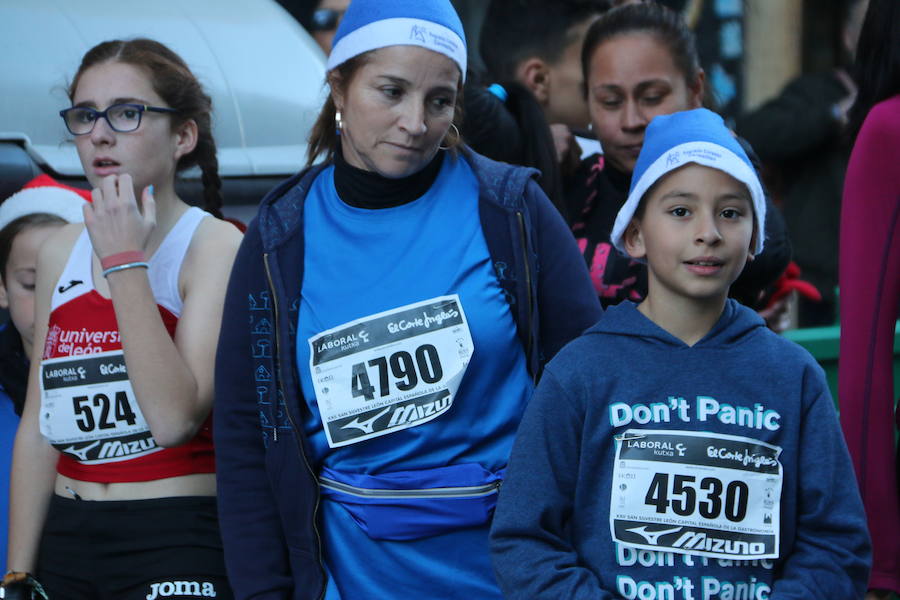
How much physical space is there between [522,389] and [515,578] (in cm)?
43

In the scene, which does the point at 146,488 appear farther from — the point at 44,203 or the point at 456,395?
the point at 44,203

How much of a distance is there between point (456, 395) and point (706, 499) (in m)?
0.53

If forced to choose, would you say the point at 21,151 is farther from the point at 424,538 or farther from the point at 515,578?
the point at 515,578

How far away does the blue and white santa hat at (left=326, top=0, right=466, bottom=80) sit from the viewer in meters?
2.42

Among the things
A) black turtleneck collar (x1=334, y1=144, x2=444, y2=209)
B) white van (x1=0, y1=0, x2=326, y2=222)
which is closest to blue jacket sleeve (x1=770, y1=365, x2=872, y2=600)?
black turtleneck collar (x1=334, y1=144, x2=444, y2=209)

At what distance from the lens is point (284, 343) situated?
8.00 feet

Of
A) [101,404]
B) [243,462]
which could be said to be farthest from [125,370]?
[243,462]

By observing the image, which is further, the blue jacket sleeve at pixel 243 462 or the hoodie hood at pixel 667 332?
the blue jacket sleeve at pixel 243 462

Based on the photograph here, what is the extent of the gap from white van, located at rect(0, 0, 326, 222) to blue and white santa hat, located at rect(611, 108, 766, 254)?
1.56m

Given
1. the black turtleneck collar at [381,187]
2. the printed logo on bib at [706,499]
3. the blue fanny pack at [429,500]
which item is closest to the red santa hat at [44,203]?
the black turtleneck collar at [381,187]

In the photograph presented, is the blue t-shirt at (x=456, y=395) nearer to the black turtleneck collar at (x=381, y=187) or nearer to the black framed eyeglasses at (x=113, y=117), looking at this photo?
the black turtleneck collar at (x=381, y=187)

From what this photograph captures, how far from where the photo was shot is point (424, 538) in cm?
241

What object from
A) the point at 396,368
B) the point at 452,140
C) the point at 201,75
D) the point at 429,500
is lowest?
the point at 429,500

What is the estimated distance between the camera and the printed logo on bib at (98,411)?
272cm
